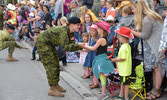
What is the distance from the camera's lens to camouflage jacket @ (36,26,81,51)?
5291 millimetres

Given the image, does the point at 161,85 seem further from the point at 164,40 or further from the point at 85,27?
the point at 85,27

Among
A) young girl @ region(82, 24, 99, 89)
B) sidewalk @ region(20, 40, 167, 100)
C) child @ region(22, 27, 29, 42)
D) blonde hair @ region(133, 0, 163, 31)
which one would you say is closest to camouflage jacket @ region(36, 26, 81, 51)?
young girl @ region(82, 24, 99, 89)

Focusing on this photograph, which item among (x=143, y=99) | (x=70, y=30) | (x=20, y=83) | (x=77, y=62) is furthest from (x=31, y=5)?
(x=143, y=99)

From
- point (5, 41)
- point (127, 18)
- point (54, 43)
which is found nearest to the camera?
point (54, 43)

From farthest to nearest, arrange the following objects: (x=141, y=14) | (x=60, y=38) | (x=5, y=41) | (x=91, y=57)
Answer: (x=5, y=41) < (x=91, y=57) < (x=60, y=38) < (x=141, y=14)

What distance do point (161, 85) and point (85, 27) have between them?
3798mm

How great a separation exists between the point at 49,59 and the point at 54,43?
367mm

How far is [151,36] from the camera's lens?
17.2 feet

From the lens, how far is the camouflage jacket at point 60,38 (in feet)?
17.4

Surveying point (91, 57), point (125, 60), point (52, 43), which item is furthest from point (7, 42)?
point (125, 60)

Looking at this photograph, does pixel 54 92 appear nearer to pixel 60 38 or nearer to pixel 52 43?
pixel 52 43

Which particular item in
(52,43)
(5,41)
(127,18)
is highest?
(127,18)

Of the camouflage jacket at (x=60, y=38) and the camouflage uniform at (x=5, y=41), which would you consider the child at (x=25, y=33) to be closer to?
the camouflage uniform at (x=5, y=41)

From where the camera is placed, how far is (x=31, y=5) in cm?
1645
